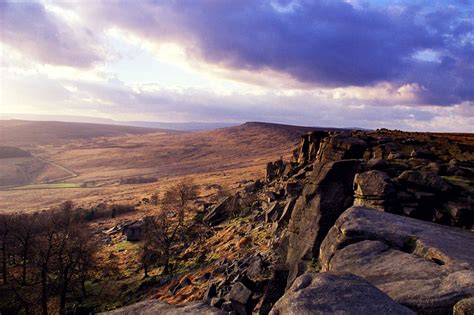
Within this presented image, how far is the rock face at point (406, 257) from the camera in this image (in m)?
12.3

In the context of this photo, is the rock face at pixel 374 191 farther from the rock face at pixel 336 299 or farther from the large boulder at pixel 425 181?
the rock face at pixel 336 299

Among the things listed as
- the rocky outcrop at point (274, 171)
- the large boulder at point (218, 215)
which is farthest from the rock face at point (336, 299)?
the rocky outcrop at point (274, 171)

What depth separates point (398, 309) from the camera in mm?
11125

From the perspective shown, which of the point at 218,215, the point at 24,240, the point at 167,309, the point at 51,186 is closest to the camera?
the point at 167,309

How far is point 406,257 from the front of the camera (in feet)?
50.8

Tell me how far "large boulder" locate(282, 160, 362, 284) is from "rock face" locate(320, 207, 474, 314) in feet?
15.4

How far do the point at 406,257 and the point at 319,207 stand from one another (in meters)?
9.81

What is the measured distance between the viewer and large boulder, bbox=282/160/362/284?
24.2m

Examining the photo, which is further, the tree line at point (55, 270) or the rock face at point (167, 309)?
the tree line at point (55, 270)

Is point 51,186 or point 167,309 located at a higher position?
point 167,309

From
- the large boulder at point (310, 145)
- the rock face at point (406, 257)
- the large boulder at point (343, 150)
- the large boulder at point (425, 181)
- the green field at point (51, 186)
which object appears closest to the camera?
the rock face at point (406, 257)

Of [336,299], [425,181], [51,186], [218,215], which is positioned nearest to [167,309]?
[336,299]

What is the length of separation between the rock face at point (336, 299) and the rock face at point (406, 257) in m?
1.31

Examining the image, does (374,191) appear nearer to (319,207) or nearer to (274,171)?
(319,207)
